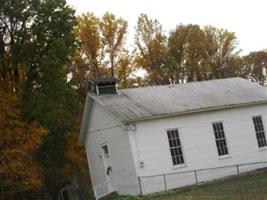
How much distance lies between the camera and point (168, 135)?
2786 cm

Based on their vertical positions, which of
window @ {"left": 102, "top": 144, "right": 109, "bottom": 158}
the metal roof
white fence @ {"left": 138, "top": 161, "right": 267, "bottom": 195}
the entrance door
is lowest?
white fence @ {"left": 138, "top": 161, "right": 267, "bottom": 195}

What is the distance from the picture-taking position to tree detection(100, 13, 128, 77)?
44.5 m

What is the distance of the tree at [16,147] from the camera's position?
2966 cm

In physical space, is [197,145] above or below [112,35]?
below

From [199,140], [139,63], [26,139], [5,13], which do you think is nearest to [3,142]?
[26,139]

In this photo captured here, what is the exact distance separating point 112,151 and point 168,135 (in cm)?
327

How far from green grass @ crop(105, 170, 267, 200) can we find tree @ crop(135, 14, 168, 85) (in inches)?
851

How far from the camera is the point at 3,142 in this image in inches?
1185

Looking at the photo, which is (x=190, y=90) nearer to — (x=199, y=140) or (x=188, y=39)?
(x=199, y=140)

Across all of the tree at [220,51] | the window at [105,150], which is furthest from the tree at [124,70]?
the window at [105,150]

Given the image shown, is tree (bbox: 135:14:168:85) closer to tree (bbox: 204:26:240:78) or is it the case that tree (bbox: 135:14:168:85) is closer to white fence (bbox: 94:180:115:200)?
tree (bbox: 204:26:240:78)

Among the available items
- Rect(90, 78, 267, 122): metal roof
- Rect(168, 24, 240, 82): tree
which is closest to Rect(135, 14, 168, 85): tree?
Rect(168, 24, 240, 82): tree

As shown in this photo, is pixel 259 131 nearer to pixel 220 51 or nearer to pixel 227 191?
pixel 227 191

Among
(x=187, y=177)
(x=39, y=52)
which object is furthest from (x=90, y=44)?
(x=187, y=177)
